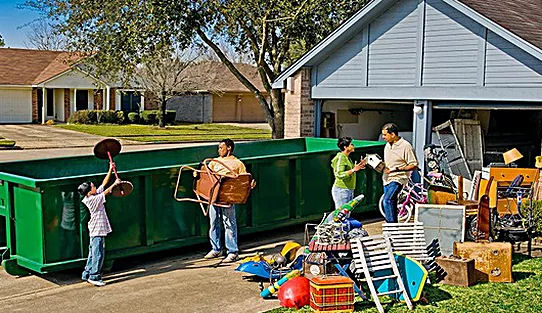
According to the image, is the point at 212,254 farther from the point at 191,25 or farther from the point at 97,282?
the point at 191,25

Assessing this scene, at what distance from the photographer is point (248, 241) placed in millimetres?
10898

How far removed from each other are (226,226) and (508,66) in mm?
5767

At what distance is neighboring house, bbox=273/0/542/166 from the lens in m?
11.9

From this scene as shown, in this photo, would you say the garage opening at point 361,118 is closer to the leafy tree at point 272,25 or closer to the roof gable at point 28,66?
the leafy tree at point 272,25

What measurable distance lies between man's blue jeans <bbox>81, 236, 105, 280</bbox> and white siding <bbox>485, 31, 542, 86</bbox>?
7.37 m

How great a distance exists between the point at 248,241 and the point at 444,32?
536 centimetres

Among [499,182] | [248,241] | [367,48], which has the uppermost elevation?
[367,48]

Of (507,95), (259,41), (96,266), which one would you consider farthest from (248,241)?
(259,41)

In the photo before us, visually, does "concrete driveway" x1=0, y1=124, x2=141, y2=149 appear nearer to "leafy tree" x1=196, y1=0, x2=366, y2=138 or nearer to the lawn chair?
"leafy tree" x1=196, y1=0, x2=366, y2=138

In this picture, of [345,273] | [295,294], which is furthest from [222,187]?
[345,273]

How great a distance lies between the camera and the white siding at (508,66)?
11.7m

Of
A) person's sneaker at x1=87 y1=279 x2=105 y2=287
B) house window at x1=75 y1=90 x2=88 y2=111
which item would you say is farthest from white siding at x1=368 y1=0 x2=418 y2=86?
house window at x1=75 y1=90 x2=88 y2=111

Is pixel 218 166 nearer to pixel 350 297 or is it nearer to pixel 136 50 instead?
pixel 350 297

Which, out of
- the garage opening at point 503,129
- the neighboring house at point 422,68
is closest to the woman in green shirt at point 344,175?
the neighboring house at point 422,68
